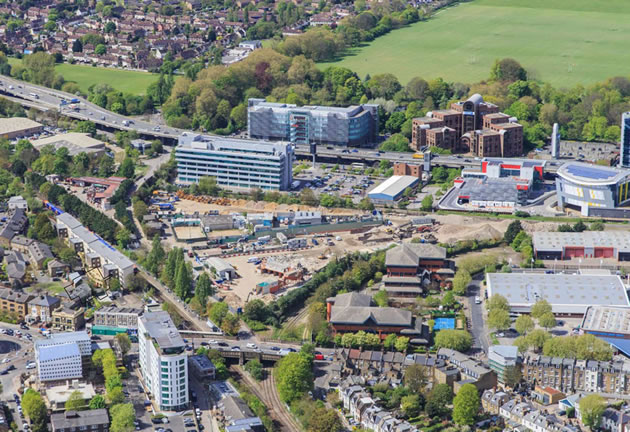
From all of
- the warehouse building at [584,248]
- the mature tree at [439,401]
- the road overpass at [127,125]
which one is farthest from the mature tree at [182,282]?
the road overpass at [127,125]

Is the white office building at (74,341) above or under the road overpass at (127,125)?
under

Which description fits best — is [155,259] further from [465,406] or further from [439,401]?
[465,406]

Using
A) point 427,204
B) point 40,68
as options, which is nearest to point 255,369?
point 427,204

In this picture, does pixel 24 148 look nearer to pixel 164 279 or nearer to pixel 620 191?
pixel 164 279

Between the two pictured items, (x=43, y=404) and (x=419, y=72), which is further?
(x=419, y=72)

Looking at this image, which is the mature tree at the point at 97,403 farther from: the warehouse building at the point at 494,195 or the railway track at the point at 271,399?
the warehouse building at the point at 494,195

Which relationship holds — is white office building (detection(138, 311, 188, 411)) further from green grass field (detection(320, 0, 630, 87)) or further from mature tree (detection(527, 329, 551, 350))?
green grass field (detection(320, 0, 630, 87))

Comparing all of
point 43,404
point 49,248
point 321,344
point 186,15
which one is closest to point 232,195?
point 49,248

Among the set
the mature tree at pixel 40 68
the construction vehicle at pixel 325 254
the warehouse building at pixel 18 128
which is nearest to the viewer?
the construction vehicle at pixel 325 254
